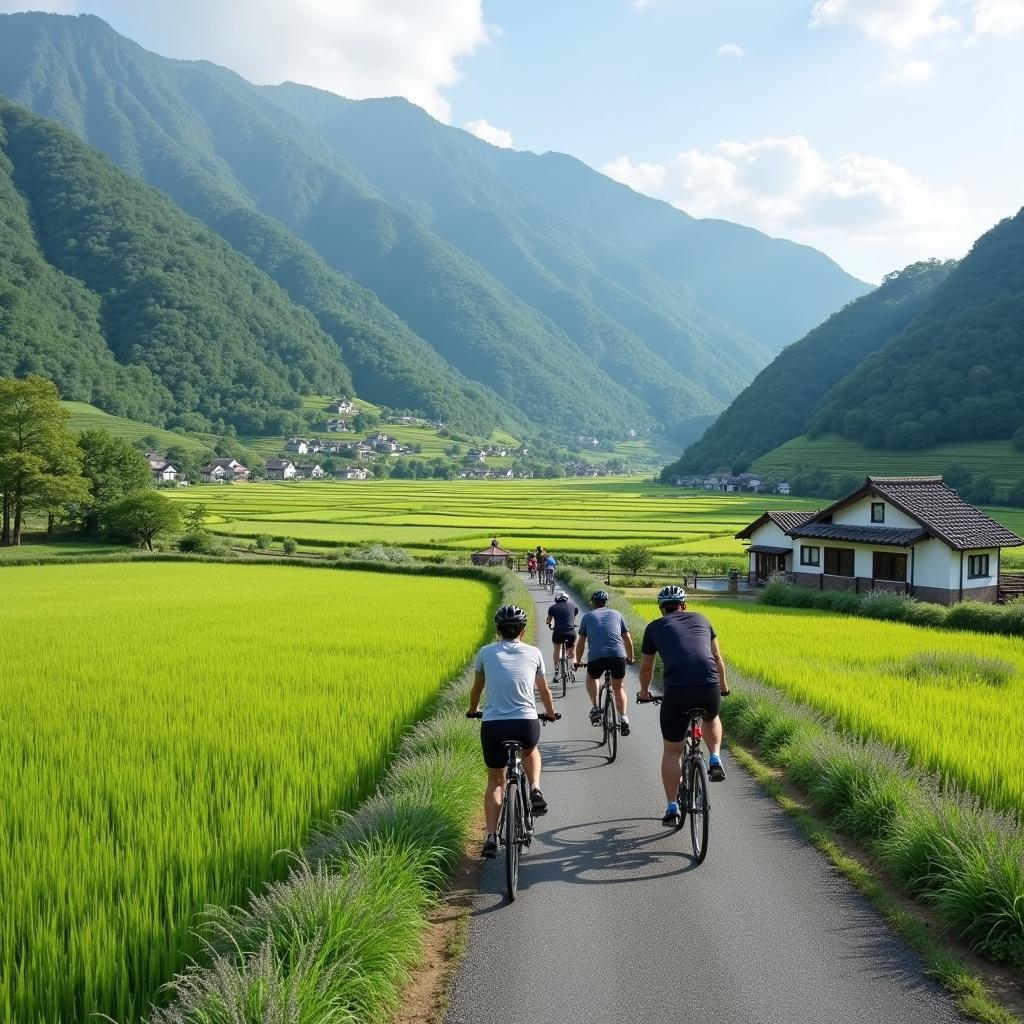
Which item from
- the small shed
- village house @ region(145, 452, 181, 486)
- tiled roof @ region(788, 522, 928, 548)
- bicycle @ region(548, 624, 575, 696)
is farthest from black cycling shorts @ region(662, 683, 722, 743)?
village house @ region(145, 452, 181, 486)

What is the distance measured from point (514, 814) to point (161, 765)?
3.94 meters

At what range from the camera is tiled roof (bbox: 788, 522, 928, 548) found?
3569 cm

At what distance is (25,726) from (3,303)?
203m

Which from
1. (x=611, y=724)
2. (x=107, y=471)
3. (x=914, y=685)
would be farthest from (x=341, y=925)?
(x=107, y=471)

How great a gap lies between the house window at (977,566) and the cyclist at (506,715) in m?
34.5

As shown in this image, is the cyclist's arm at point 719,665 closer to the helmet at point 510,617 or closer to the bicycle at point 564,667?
the helmet at point 510,617

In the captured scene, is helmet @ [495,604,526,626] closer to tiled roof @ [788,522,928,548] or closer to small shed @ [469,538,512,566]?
tiled roof @ [788,522,928,548]

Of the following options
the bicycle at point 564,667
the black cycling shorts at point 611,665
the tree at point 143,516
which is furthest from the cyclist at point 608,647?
the tree at point 143,516

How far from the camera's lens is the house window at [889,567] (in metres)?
36.8

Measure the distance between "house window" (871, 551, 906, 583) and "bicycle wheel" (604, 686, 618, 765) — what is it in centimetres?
3042

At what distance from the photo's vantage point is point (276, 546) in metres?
56.0

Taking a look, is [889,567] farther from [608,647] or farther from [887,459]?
[887,459]

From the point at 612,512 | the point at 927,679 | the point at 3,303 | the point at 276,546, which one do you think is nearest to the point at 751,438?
the point at 612,512

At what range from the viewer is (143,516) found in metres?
55.5
